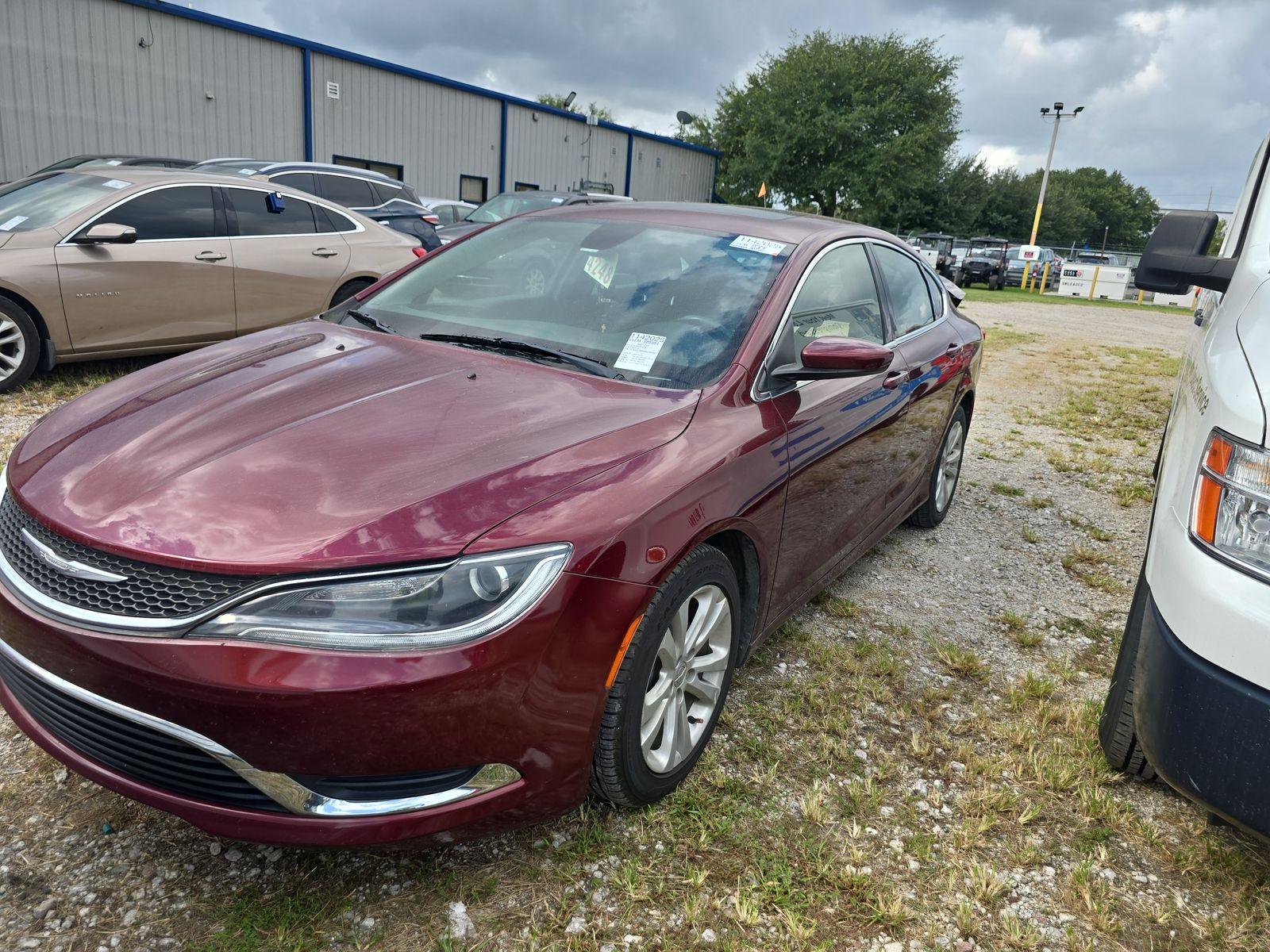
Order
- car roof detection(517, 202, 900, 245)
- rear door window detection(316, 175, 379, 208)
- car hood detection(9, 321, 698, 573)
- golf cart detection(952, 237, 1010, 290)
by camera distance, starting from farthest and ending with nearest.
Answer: golf cart detection(952, 237, 1010, 290) → rear door window detection(316, 175, 379, 208) → car roof detection(517, 202, 900, 245) → car hood detection(9, 321, 698, 573)

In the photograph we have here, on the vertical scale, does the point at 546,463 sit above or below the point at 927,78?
below

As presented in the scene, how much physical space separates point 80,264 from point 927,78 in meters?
41.3

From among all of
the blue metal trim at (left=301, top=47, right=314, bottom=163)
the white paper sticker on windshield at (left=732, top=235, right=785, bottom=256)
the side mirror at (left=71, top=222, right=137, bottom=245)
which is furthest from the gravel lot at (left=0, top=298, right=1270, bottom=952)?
the blue metal trim at (left=301, top=47, right=314, bottom=163)

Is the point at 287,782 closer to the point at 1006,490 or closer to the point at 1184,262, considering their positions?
the point at 1184,262

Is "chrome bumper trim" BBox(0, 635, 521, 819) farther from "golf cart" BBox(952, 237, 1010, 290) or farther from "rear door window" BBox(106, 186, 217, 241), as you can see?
"golf cart" BBox(952, 237, 1010, 290)

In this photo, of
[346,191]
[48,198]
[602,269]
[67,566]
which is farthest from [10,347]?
[346,191]

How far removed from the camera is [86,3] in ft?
52.6

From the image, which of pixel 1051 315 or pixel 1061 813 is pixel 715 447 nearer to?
pixel 1061 813

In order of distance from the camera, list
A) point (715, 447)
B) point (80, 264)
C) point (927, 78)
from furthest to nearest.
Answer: point (927, 78) < point (80, 264) < point (715, 447)

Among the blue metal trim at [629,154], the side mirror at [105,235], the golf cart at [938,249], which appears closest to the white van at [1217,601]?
the side mirror at [105,235]

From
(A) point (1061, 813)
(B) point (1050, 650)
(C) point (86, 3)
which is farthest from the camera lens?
(C) point (86, 3)

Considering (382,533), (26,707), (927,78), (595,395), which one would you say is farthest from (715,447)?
(927,78)

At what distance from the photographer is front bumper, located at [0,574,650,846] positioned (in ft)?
5.44

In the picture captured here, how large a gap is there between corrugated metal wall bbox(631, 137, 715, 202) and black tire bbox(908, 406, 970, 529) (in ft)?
86.0
